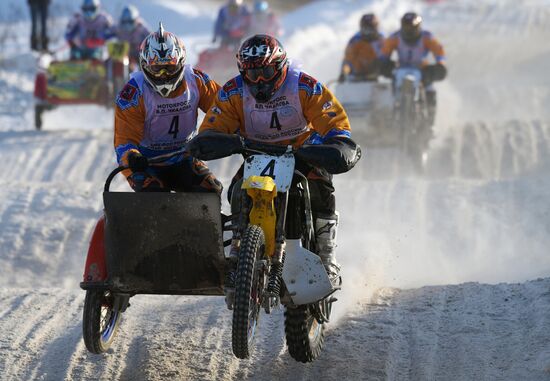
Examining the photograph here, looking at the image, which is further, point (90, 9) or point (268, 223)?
point (90, 9)

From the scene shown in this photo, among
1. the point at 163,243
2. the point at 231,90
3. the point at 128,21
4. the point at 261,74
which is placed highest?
the point at 128,21

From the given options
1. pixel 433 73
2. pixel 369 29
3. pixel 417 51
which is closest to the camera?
pixel 433 73

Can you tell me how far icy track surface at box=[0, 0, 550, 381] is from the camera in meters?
6.30

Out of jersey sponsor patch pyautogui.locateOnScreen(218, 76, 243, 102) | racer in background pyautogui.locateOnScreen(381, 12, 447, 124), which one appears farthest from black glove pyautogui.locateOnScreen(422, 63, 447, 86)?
jersey sponsor patch pyautogui.locateOnScreen(218, 76, 243, 102)

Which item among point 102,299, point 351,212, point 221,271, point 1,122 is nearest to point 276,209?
point 221,271

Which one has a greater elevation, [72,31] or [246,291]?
[72,31]

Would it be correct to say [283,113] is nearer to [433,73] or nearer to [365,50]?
[433,73]

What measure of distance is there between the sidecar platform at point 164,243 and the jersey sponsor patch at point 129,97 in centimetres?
110

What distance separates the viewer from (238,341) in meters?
5.15

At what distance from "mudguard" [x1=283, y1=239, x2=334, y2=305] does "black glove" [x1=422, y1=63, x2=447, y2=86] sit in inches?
377

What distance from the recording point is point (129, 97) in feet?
21.8

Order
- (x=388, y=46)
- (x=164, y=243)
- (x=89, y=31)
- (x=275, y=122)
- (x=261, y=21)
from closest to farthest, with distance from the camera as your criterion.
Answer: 1. (x=164, y=243)
2. (x=275, y=122)
3. (x=388, y=46)
4. (x=89, y=31)
5. (x=261, y=21)

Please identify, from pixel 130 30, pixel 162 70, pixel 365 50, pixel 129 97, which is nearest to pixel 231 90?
pixel 162 70

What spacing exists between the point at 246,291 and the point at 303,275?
0.66 meters
